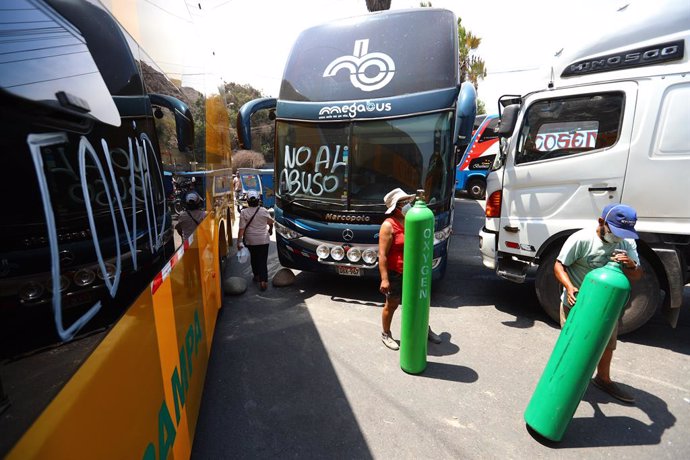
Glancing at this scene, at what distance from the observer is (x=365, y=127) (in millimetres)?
4727

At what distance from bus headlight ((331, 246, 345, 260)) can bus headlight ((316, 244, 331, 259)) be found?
0.08m

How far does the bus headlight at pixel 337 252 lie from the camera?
4.88m

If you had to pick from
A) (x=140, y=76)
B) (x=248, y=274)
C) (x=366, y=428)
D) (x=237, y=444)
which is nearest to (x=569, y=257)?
(x=366, y=428)

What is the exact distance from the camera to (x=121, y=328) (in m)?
1.32

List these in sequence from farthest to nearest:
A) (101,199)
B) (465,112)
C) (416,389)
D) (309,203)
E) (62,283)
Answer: (309,203) < (465,112) < (416,389) < (101,199) < (62,283)

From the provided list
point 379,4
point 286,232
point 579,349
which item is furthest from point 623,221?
point 379,4

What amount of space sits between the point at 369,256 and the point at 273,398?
7.44ft

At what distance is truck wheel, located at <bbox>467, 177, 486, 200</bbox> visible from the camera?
51.0 ft

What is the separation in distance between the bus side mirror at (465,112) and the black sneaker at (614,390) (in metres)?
3.02

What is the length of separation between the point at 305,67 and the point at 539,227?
379 cm

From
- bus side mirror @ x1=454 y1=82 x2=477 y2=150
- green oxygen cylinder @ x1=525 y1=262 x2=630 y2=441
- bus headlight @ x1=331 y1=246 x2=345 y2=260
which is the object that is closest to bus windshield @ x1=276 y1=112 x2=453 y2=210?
bus side mirror @ x1=454 y1=82 x2=477 y2=150

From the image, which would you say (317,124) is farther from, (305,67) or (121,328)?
(121,328)

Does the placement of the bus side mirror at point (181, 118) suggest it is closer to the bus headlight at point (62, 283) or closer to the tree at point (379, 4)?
the bus headlight at point (62, 283)

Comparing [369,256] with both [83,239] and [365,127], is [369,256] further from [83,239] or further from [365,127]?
[83,239]
